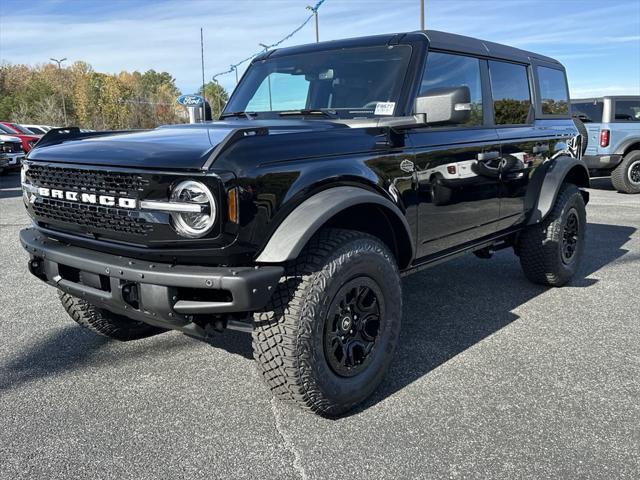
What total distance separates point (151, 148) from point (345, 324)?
47.6 inches

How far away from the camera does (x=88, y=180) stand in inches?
99.3

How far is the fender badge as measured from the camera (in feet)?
10.0

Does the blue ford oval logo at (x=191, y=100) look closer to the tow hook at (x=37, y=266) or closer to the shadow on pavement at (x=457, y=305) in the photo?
the tow hook at (x=37, y=266)

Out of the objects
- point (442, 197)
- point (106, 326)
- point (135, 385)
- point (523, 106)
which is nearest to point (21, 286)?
point (106, 326)

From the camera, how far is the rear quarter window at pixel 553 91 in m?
4.81

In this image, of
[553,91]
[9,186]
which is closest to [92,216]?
[553,91]

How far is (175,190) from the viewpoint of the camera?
89.3 inches

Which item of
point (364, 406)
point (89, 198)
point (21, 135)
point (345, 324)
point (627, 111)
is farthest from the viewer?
point (21, 135)

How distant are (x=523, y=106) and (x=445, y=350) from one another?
215 cm

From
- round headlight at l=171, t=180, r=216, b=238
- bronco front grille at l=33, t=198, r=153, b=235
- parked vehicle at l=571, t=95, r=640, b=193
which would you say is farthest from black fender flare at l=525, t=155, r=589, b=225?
parked vehicle at l=571, t=95, r=640, b=193

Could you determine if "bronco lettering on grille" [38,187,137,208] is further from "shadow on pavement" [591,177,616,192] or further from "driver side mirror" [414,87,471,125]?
"shadow on pavement" [591,177,616,192]

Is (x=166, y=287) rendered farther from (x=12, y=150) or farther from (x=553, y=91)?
(x=12, y=150)

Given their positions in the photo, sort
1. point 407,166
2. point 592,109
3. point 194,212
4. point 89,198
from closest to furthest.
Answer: point 194,212 → point 89,198 → point 407,166 → point 592,109

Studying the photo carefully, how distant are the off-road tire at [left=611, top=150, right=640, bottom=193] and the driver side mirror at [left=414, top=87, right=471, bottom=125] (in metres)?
10.3
